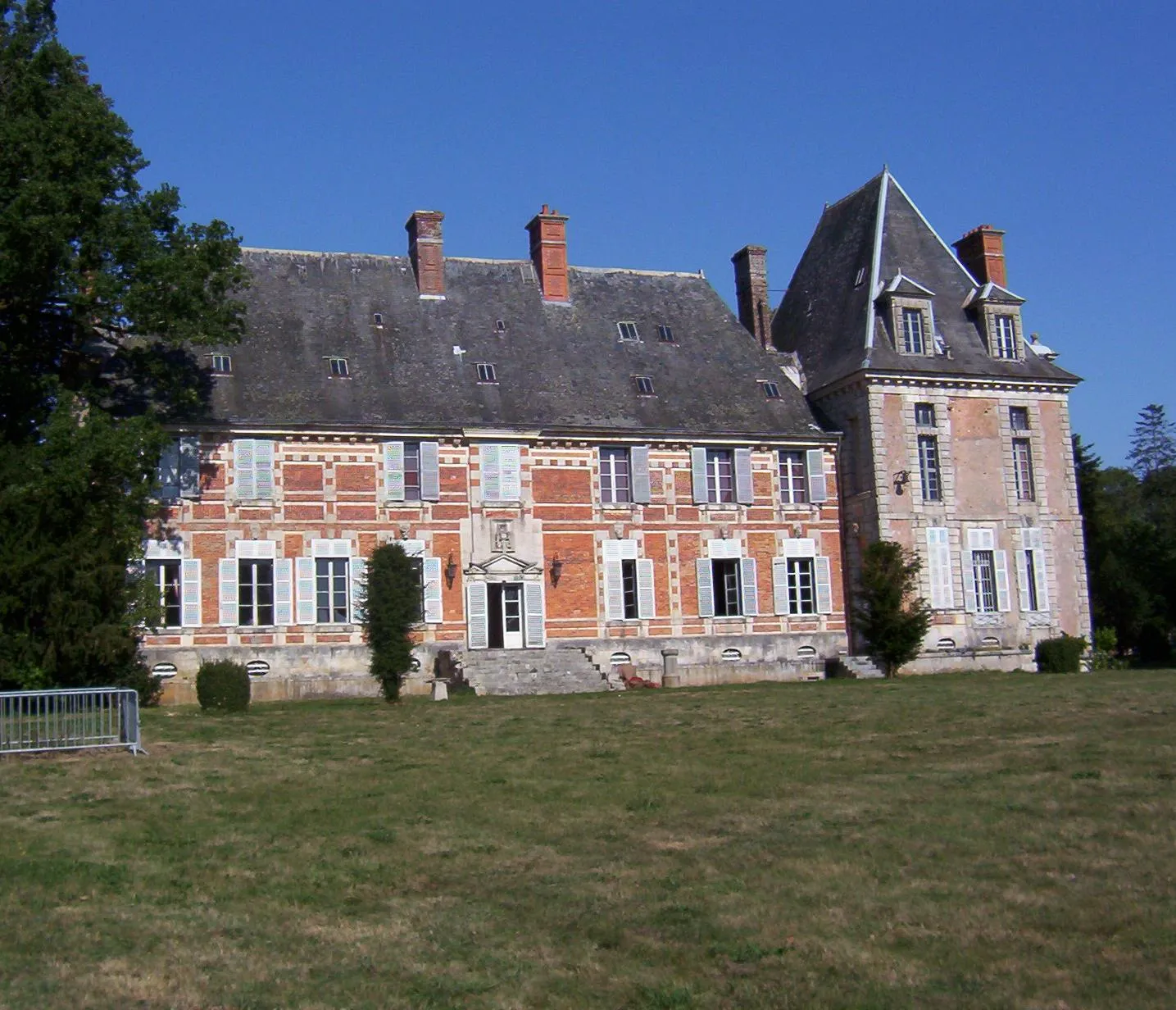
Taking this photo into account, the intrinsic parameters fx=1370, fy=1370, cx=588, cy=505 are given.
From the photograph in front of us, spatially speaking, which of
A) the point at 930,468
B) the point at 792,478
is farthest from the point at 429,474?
the point at 930,468

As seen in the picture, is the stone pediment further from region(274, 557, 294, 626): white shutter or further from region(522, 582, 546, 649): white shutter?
region(274, 557, 294, 626): white shutter

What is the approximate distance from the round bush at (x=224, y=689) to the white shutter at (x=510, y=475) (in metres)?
9.00

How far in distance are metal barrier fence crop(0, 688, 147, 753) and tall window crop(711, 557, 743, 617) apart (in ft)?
61.2

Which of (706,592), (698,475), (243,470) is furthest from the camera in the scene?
(698,475)

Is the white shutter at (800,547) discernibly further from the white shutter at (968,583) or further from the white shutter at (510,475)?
the white shutter at (510,475)

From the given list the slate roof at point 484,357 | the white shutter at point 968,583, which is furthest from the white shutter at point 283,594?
the white shutter at point 968,583

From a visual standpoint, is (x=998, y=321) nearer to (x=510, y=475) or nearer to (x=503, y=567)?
(x=510, y=475)

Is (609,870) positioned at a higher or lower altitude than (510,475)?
lower

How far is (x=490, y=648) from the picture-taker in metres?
32.0

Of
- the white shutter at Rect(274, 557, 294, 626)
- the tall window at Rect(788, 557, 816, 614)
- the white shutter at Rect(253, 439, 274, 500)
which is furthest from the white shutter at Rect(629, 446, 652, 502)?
the white shutter at Rect(253, 439, 274, 500)

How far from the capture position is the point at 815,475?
Result: 35.0 metres

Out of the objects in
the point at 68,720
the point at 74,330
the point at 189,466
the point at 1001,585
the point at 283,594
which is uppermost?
the point at 74,330

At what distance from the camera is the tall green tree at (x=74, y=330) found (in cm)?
2408

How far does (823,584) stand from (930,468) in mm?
4074
